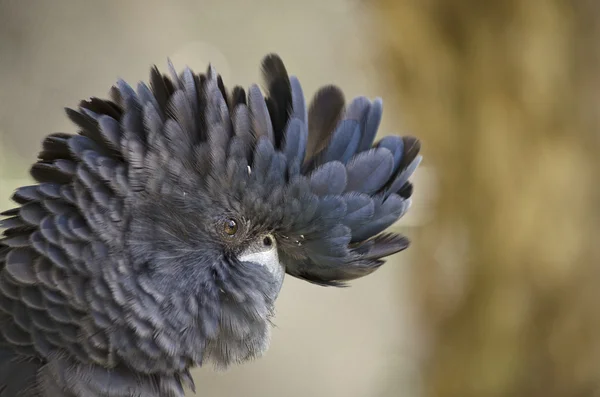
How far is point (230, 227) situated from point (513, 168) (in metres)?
0.91

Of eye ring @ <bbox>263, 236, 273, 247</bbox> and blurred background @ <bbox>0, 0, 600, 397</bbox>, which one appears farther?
blurred background @ <bbox>0, 0, 600, 397</bbox>

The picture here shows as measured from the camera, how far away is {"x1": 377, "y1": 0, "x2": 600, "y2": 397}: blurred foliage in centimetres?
128

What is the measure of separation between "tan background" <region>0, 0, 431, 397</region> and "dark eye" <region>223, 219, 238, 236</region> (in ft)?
2.67

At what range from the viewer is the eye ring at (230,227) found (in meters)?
0.75

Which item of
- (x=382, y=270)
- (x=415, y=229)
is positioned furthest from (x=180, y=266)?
(x=382, y=270)

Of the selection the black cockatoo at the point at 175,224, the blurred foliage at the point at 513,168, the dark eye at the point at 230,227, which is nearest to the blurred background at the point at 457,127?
the blurred foliage at the point at 513,168

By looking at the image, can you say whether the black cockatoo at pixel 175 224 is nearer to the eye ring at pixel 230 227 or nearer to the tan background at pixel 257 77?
the eye ring at pixel 230 227

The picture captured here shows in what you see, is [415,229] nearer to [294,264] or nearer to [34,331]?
[294,264]

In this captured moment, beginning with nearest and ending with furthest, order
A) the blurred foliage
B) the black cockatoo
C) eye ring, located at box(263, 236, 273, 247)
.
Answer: the black cockatoo
eye ring, located at box(263, 236, 273, 247)
the blurred foliage

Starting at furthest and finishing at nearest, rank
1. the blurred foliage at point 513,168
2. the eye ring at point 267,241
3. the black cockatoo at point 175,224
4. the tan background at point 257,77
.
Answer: the tan background at point 257,77 → the blurred foliage at point 513,168 → the eye ring at point 267,241 → the black cockatoo at point 175,224

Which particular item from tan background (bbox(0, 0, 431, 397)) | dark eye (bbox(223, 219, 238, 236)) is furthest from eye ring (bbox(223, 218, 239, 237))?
tan background (bbox(0, 0, 431, 397))

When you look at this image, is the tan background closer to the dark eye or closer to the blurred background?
the blurred background

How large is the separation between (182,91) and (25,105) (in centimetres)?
91

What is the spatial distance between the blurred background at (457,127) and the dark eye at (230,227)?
0.82 meters
